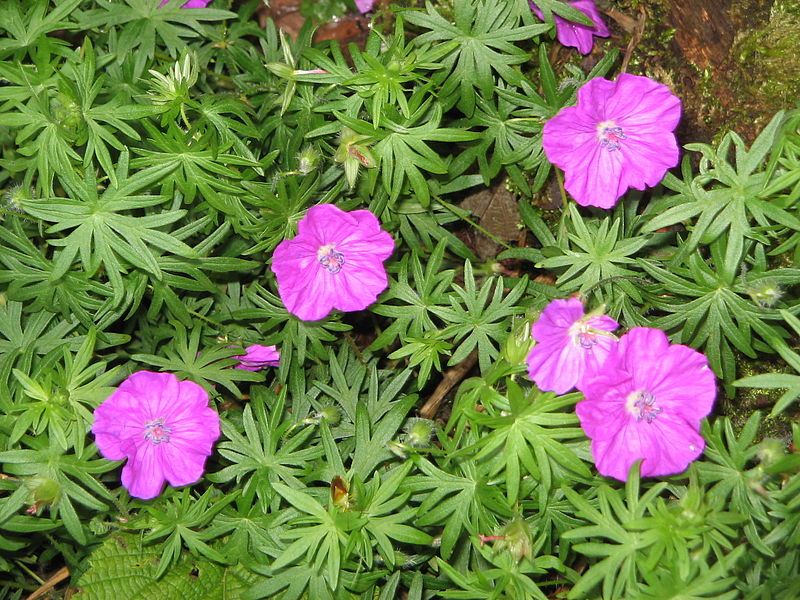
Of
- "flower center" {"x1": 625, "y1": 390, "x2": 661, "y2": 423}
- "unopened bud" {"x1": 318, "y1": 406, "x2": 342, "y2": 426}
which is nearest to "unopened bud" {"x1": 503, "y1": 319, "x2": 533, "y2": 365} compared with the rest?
"flower center" {"x1": 625, "y1": 390, "x2": 661, "y2": 423}

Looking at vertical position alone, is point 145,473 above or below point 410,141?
below

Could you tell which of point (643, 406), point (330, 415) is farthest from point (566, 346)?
point (330, 415)

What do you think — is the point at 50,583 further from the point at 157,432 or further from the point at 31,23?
the point at 31,23

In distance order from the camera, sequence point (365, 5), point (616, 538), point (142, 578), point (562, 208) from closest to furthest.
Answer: point (616, 538)
point (142, 578)
point (562, 208)
point (365, 5)

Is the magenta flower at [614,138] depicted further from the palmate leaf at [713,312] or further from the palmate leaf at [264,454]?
the palmate leaf at [264,454]

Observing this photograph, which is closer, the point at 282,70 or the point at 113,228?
the point at 113,228

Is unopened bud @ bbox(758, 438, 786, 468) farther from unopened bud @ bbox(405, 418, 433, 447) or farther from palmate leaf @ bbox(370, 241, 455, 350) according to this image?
palmate leaf @ bbox(370, 241, 455, 350)

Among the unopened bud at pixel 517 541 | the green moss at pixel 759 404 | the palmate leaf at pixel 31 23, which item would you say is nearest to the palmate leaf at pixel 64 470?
the unopened bud at pixel 517 541
